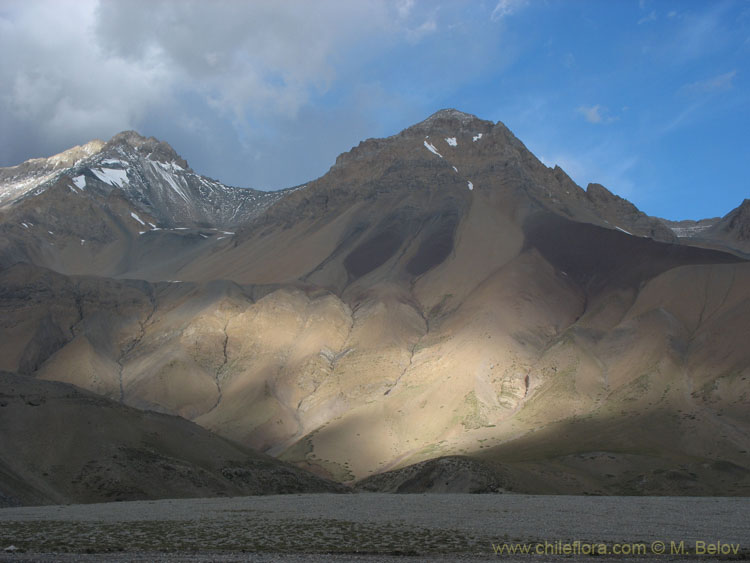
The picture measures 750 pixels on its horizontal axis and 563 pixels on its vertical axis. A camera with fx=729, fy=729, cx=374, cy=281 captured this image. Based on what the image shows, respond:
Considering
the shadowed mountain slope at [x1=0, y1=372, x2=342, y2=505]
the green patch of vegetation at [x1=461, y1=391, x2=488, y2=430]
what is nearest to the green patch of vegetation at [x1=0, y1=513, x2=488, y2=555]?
the shadowed mountain slope at [x1=0, y1=372, x2=342, y2=505]

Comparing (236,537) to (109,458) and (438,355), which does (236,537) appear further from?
(438,355)

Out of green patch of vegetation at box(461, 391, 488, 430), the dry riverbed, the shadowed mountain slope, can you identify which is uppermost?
green patch of vegetation at box(461, 391, 488, 430)

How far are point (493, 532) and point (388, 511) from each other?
→ 36.1 feet

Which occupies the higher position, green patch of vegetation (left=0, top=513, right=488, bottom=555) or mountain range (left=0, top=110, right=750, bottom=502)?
mountain range (left=0, top=110, right=750, bottom=502)

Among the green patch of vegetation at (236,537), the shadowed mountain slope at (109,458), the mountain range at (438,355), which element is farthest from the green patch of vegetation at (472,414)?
the green patch of vegetation at (236,537)

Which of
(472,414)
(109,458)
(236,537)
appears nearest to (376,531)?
(236,537)

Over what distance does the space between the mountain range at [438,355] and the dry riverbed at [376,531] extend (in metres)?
16.6

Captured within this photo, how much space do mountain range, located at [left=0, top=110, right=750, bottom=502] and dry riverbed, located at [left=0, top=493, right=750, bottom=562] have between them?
16.6 metres

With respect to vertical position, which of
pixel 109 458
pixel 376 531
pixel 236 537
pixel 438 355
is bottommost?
pixel 376 531

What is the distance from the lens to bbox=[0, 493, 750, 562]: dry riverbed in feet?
80.4

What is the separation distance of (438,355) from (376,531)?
91861 mm

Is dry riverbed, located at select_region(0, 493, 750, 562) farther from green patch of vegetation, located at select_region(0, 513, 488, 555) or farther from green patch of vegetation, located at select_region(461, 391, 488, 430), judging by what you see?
green patch of vegetation, located at select_region(461, 391, 488, 430)

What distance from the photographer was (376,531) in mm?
30641

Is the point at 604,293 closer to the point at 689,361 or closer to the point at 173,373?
the point at 689,361
